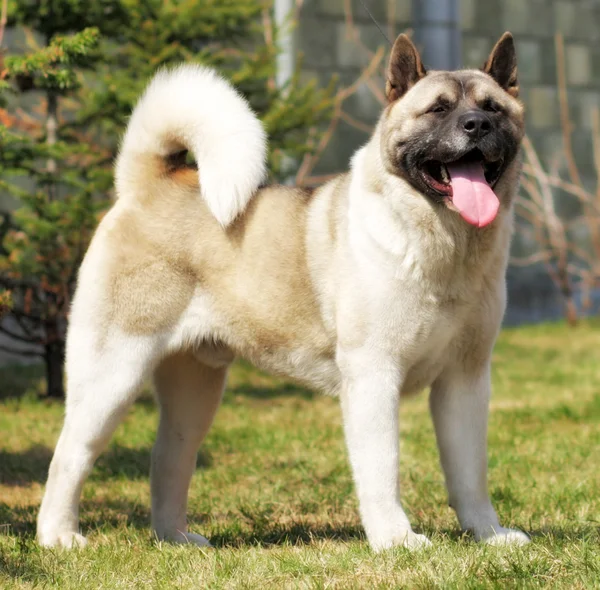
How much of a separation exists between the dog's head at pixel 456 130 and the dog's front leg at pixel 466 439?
25.8 inches

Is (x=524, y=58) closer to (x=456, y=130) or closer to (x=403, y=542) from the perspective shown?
(x=456, y=130)

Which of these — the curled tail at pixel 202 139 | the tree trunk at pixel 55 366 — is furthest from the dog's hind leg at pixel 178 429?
the tree trunk at pixel 55 366

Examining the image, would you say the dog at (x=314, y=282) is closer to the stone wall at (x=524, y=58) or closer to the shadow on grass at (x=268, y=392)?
the shadow on grass at (x=268, y=392)

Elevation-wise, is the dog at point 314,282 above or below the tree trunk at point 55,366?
above

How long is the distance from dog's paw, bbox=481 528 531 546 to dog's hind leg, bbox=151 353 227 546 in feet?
3.70

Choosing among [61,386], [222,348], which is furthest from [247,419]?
[222,348]

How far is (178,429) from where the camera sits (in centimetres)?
407

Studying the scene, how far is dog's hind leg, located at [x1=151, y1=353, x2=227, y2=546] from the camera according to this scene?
13.2ft

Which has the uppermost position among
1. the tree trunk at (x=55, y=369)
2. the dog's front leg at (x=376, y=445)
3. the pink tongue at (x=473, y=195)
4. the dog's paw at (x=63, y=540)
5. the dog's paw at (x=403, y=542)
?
the pink tongue at (x=473, y=195)

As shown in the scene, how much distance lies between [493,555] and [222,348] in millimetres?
1245

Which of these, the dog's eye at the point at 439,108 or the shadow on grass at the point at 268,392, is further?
the shadow on grass at the point at 268,392

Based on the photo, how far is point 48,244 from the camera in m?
6.36

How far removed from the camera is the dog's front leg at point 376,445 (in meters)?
3.45

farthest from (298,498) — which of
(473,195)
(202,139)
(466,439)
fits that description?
(473,195)
